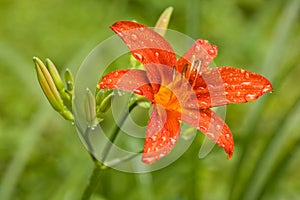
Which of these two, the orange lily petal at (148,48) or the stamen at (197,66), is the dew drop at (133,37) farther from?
the stamen at (197,66)

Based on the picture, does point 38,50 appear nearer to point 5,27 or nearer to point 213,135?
point 5,27

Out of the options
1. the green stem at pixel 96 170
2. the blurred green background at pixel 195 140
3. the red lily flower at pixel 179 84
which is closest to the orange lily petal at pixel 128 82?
the red lily flower at pixel 179 84

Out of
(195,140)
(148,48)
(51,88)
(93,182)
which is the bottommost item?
(195,140)

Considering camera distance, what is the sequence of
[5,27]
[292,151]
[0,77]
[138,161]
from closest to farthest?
[292,151]
[138,161]
[0,77]
[5,27]

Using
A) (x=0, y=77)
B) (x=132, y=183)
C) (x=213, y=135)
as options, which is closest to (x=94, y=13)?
(x=0, y=77)

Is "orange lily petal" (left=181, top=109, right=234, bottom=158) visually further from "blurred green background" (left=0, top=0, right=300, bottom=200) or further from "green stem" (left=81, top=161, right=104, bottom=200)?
"blurred green background" (left=0, top=0, right=300, bottom=200)

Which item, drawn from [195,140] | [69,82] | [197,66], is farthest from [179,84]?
[195,140]

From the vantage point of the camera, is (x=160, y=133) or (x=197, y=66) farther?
(x=197, y=66)

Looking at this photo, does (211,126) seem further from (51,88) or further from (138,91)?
(51,88)
